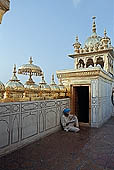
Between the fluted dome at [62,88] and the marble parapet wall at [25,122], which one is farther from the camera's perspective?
the fluted dome at [62,88]

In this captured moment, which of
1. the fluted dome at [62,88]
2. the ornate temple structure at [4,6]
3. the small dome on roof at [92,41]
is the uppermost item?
the small dome on roof at [92,41]

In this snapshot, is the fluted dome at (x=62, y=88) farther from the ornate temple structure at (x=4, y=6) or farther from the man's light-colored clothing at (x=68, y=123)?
the ornate temple structure at (x=4, y=6)

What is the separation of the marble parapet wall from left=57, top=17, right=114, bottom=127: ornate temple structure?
1.53m

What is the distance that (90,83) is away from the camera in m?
6.08

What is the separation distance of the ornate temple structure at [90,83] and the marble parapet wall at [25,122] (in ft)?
5.02

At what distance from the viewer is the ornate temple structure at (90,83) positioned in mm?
5980

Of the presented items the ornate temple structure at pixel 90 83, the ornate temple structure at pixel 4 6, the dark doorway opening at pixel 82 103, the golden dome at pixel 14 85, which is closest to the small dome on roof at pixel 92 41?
the ornate temple structure at pixel 90 83

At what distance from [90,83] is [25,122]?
3.34 metres

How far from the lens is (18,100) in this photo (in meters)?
3.76

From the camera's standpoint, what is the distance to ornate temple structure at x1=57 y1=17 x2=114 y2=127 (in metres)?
5.98

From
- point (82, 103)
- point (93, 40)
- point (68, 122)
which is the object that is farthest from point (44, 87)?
point (93, 40)

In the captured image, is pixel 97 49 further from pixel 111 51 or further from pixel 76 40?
pixel 76 40

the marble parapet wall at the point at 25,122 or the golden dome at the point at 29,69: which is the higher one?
the golden dome at the point at 29,69

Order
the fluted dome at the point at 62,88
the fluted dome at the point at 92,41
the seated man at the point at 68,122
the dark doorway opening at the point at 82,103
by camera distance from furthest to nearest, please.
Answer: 1. the fluted dome at the point at 92,41
2. the dark doorway opening at the point at 82,103
3. the fluted dome at the point at 62,88
4. the seated man at the point at 68,122
